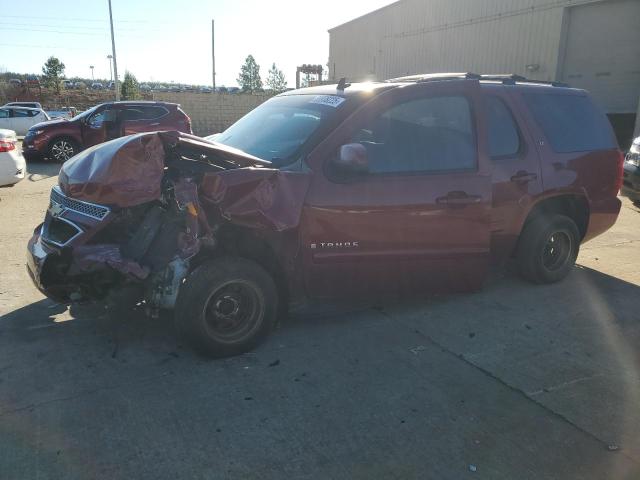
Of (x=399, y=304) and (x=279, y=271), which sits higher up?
(x=279, y=271)

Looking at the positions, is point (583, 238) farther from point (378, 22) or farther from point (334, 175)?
point (378, 22)

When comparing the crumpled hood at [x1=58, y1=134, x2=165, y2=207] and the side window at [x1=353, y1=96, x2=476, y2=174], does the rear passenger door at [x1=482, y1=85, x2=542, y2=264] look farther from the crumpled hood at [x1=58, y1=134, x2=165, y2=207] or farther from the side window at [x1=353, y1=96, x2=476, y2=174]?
the crumpled hood at [x1=58, y1=134, x2=165, y2=207]

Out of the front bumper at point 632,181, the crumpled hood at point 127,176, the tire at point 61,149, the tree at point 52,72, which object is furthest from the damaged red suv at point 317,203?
the tree at point 52,72

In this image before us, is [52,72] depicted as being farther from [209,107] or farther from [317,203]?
[317,203]

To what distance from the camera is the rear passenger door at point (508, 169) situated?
15.3 feet

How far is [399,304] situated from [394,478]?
7.58ft

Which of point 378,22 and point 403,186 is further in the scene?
point 378,22

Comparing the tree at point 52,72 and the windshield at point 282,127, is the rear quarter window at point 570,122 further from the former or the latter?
the tree at point 52,72

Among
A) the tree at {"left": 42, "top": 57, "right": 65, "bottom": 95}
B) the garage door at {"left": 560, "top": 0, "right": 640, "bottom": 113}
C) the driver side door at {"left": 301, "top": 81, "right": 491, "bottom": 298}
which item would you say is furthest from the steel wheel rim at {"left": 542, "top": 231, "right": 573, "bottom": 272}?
the tree at {"left": 42, "top": 57, "right": 65, "bottom": 95}

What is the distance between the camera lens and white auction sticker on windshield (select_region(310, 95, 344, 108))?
418 centimetres

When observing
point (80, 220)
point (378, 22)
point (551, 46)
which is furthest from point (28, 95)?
point (80, 220)

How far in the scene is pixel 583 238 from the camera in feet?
18.1

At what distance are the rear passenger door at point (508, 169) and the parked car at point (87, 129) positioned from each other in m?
10.9

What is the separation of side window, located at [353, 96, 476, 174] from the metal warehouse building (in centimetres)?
1496
